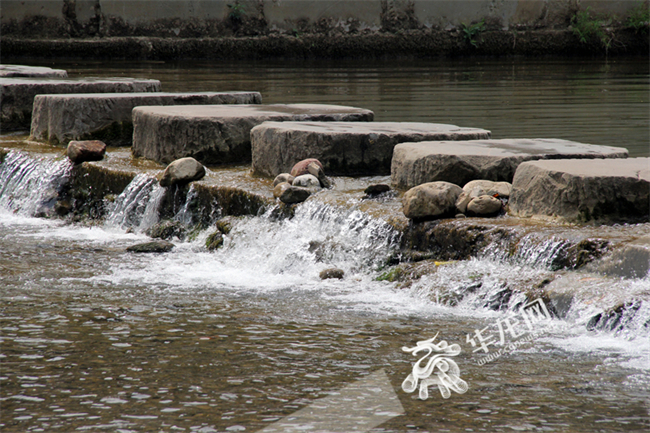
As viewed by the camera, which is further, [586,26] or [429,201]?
[586,26]

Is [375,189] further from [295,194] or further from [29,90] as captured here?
[29,90]

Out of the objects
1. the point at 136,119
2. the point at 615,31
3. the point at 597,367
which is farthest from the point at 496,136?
the point at 615,31

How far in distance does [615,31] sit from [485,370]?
1789 cm

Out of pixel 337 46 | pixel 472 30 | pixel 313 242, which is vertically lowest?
pixel 313 242

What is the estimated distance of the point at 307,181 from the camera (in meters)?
5.00

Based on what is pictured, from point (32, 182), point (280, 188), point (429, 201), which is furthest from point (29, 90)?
point (429, 201)

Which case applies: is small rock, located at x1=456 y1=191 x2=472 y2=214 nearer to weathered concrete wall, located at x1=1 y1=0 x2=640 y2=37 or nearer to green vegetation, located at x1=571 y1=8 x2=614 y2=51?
weathered concrete wall, located at x1=1 y1=0 x2=640 y2=37

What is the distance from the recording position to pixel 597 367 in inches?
112

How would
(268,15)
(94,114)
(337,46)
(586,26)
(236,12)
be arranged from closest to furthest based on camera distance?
1. (94,114)
2. (236,12)
3. (268,15)
4. (337,46)
5. (586,26)

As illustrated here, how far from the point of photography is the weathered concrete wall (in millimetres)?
17312

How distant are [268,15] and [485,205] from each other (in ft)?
48.1

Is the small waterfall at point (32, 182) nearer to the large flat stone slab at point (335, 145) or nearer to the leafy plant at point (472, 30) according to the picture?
the large flat stone slab at point (335, 145)

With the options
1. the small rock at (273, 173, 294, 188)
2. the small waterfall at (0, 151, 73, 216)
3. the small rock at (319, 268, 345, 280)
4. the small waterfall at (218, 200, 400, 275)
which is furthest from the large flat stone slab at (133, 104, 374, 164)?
the small rock at (319, 268, 345, 280)

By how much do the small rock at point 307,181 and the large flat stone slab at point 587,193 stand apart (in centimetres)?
139
